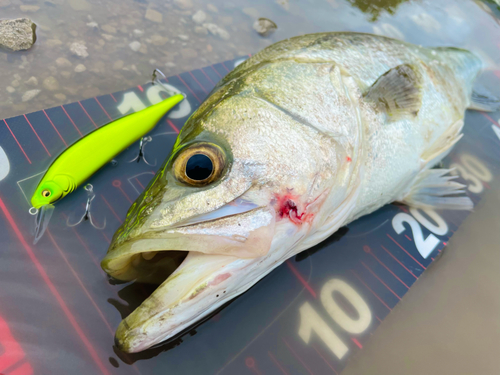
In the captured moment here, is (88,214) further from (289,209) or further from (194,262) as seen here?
(289,209)

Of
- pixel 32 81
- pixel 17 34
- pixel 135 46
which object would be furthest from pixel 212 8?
pixel 32 81

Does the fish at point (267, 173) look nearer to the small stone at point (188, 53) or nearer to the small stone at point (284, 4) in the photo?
the small stone at point (188, 53)

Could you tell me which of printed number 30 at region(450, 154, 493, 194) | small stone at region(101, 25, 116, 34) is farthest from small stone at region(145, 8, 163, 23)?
printed number 30 at region(450, 154, 493, 194)

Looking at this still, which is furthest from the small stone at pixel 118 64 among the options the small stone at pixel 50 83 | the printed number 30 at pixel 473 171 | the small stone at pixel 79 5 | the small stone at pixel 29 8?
the printed number 30 at pixel 473 171

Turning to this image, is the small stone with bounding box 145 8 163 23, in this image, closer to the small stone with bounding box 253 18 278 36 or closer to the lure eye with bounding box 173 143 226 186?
the small stone with bounding box 253 18 278 36

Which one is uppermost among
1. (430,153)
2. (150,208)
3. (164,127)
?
(430,153)

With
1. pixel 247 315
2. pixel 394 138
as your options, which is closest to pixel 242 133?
pixel 247 315

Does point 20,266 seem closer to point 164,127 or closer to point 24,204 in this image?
point 24,204
